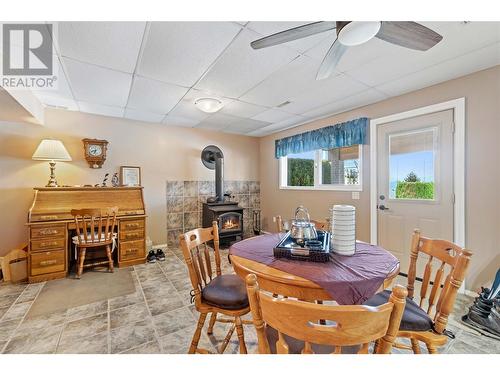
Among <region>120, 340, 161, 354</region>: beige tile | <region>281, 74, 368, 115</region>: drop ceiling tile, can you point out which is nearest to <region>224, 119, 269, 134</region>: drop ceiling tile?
<region>281, 74, 368, 115</region>: drop ceiling tile

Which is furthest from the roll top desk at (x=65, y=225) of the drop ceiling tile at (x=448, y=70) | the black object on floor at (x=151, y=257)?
the drop ceiling tile at (x=448, y=70)

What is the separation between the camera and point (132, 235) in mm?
3219

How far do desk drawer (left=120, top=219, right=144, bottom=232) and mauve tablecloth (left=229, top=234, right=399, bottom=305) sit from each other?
231 cm

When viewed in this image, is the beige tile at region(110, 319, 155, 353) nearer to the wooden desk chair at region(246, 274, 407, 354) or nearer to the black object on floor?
the wooden desk chair at region(246, 274, 407, 354)

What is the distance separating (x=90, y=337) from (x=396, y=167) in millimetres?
3658

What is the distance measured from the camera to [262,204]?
5219 millimetres

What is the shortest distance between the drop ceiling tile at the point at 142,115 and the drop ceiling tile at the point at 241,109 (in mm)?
1126

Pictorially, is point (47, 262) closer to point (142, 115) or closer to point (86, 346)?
point (86, 346)

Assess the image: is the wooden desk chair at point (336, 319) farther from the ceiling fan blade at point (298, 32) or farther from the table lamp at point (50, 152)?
the table lamp at point (50, 152)

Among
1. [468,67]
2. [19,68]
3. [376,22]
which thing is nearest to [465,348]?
[376,22]

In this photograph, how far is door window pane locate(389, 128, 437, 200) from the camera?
102 inches

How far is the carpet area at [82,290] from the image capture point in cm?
213

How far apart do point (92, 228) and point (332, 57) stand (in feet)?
10.5
